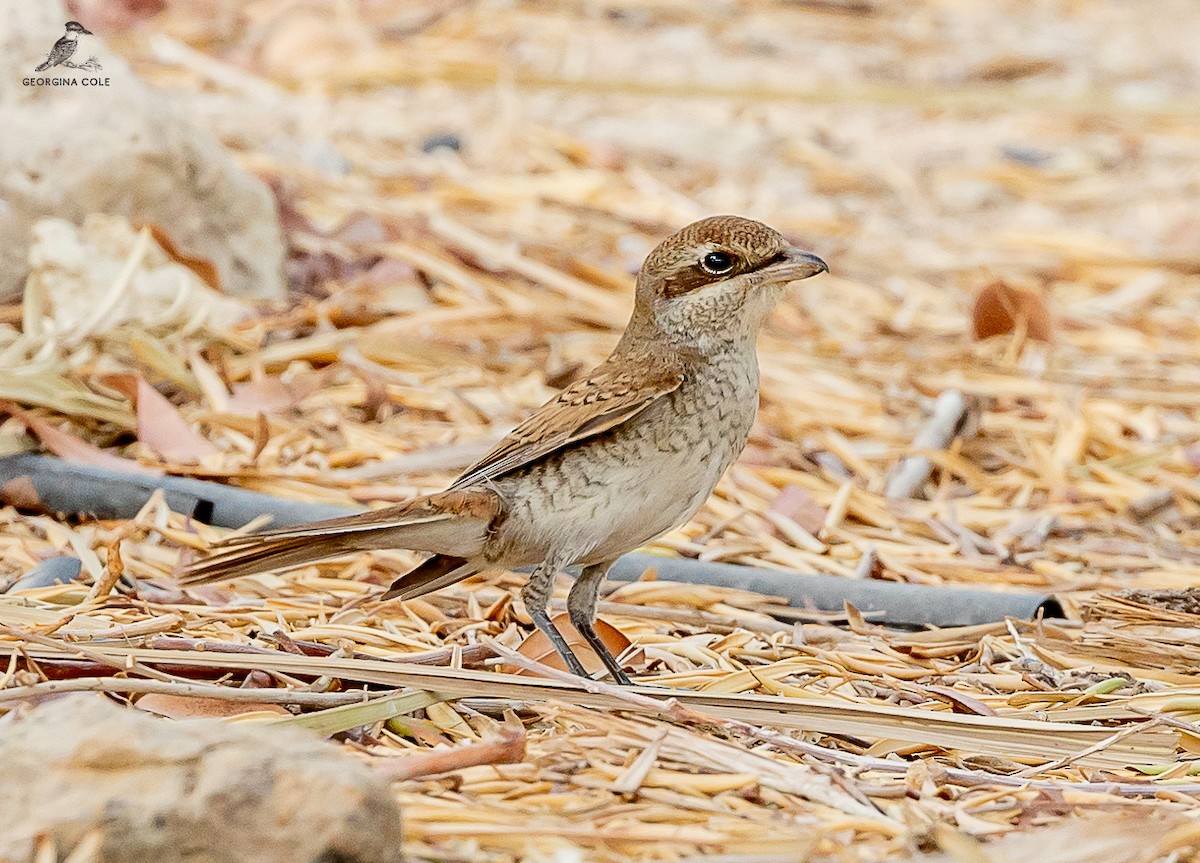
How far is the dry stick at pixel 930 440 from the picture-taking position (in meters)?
5.26

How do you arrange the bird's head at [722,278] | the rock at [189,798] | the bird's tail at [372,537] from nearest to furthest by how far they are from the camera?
the rock at [189,798] → the bird's tail at [372,537] → the bird's head at [722,278]

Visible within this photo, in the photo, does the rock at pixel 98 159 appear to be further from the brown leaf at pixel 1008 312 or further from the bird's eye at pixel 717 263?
the brown leaf at pixel 1008 312

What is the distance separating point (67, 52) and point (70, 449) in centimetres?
177

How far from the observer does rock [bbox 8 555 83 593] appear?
12.7 feet

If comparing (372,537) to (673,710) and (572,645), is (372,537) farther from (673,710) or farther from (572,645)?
(673,710)

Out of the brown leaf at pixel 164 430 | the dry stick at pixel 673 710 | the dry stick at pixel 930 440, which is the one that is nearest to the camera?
the dry stick at pixel 673 710

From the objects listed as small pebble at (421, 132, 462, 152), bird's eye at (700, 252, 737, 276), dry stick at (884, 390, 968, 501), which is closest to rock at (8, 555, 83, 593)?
bird's eye at (700, 252, 737, 276)

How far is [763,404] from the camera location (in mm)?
5852

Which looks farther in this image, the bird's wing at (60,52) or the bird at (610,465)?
the bird's wing at (60,52)

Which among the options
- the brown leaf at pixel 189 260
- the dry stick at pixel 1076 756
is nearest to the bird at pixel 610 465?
the dry stick at pixel 1076 756

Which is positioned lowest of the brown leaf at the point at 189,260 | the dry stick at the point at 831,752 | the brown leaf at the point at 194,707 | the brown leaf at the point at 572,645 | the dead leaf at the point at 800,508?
the dead leaf at the point at 800,508

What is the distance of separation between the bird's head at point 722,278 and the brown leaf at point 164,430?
5.67ft

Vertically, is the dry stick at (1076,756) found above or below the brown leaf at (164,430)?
below

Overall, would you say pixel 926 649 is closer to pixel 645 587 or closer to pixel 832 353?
pixel 645 587
